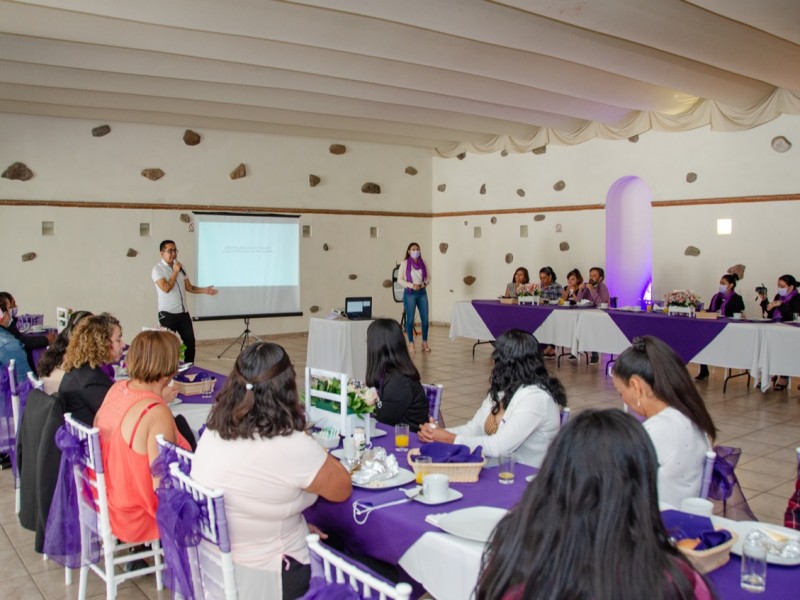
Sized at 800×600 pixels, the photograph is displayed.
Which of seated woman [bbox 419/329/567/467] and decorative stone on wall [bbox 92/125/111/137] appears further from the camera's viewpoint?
decorative stone on wall [bbox 92/125/111/137]

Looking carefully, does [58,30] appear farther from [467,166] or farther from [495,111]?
[467,166]

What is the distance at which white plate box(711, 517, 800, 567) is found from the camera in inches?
71.9

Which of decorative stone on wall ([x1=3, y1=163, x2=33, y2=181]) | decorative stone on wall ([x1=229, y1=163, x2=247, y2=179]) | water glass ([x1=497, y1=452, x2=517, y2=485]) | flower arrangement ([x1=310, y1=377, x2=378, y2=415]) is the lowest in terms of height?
water glass ([x1=497, y1=452, x2=517, y2=485])

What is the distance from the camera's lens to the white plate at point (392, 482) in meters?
2.44

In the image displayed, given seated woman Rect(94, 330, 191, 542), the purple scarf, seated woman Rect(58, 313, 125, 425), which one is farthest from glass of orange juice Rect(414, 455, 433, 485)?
the purple scarf

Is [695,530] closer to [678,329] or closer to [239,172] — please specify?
[678,329]

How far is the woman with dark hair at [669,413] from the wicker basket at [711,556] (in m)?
0.63

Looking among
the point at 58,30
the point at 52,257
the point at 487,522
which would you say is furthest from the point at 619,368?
the point at 52,257

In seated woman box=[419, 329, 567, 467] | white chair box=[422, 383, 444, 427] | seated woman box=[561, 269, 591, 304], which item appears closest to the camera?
seated woman box=[419, 329, 567, 467]

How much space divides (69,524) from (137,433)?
67 cm

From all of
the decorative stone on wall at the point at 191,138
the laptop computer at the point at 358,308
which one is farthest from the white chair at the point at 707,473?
the decorative stone on wall at the point at 191,138

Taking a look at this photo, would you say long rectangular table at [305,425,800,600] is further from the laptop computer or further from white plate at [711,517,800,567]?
the laptop computer

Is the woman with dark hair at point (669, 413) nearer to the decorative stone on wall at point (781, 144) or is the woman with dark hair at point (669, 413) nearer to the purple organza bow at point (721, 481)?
the purple organza bow at point (721, 481)

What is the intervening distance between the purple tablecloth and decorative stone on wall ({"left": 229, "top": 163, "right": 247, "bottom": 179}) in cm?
957
